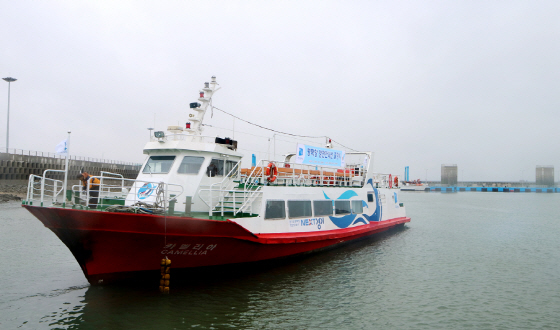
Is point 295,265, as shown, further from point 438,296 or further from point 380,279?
point 438,296

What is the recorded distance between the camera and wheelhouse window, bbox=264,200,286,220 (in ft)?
38.6

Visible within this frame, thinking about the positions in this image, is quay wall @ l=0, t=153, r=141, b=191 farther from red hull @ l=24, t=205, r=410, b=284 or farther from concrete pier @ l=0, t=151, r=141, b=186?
red hull @ l=24, t=205, r=410, b=284

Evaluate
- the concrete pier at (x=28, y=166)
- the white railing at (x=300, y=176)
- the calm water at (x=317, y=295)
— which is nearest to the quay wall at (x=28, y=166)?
the concrete pier at (x=28, y=166)

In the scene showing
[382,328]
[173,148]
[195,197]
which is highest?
[173,148]

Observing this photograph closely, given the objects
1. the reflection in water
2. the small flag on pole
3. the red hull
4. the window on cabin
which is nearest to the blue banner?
the window on cabin

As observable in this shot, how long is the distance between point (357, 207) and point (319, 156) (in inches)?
132

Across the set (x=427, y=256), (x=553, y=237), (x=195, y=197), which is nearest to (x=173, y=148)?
(x=195, y=197)

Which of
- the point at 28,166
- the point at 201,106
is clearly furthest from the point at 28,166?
the point at 201,106

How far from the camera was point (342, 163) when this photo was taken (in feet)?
54.6

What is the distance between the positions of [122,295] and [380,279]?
7.76 meters

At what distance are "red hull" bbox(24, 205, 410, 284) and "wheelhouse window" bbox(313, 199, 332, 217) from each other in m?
3.66

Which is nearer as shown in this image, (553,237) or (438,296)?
(438,296)

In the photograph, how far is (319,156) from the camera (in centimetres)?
1529

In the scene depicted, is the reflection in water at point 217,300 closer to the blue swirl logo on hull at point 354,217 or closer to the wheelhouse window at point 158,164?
the blue swirl logo on hull at point 354,217
